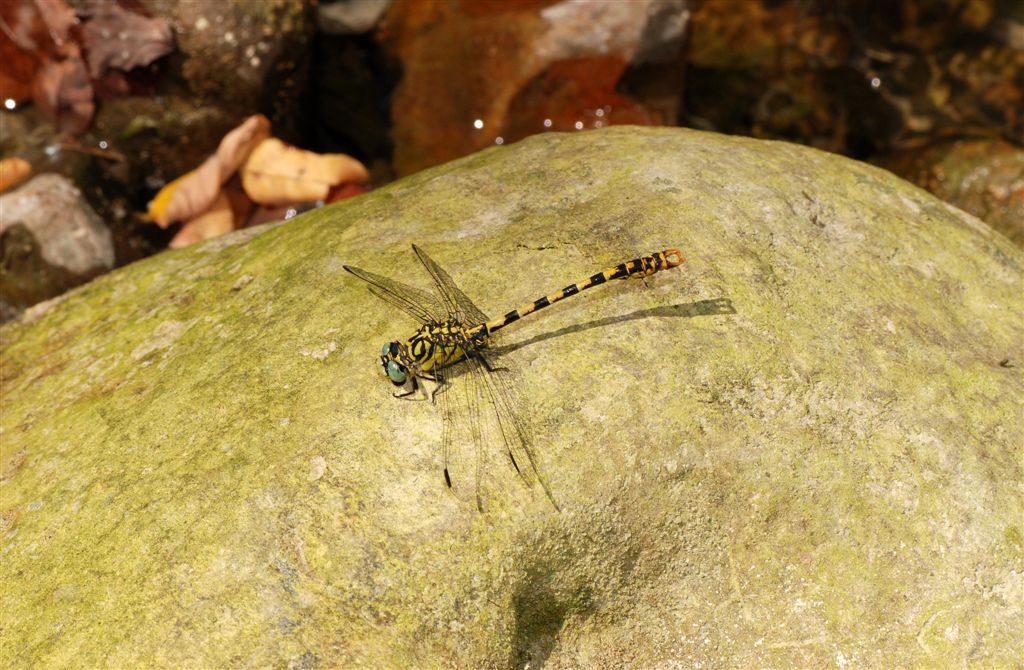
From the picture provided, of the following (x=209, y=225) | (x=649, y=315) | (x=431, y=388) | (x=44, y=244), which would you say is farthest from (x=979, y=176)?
(x=44, y=244)

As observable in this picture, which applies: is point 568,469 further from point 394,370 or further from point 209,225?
point 209,225

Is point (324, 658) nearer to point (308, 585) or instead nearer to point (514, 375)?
point (308, 585)

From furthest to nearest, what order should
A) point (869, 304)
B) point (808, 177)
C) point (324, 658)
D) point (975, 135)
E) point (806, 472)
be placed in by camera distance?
point (975, 135) → point (808, 177) → point (869, 304) → point (806, 472) → point (324, 658)

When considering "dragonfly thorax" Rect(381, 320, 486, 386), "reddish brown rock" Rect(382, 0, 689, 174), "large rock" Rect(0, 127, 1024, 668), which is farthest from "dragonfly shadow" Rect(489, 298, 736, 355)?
"reddish brown rock" Rect(382, 0, 689, 174)

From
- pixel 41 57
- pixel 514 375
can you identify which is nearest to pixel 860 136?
pixel 514 375

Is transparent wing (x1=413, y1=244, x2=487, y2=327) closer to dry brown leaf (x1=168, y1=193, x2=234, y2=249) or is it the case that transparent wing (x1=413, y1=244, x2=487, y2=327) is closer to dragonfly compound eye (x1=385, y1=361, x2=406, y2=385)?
dragonfly compound eye (x1=385, y1=361, x2=406, y2=385)

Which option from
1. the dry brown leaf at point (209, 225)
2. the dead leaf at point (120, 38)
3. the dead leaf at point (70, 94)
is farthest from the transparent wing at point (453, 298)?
the dead leaf at point (70, 94)
